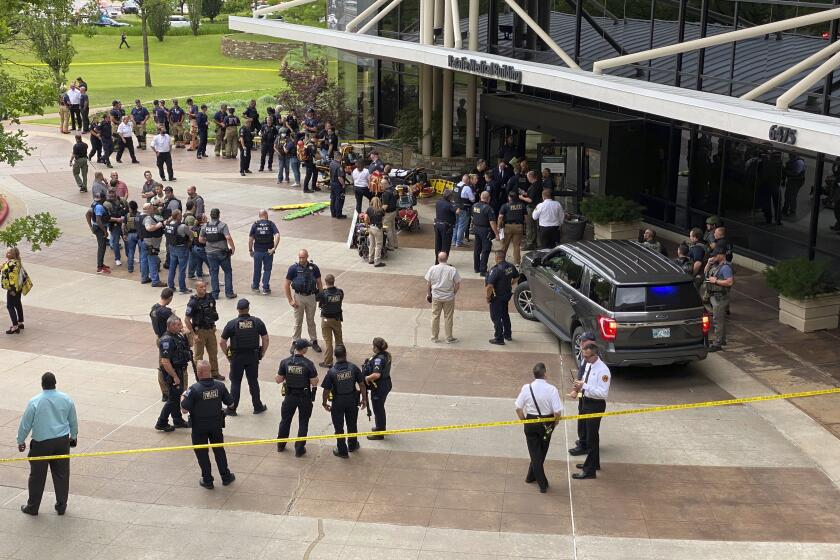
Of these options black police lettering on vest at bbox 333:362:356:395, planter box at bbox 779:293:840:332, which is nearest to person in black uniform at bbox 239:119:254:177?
planter box at bbox 779:293:840:332

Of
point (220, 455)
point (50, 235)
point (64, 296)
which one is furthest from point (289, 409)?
point (64, 296)

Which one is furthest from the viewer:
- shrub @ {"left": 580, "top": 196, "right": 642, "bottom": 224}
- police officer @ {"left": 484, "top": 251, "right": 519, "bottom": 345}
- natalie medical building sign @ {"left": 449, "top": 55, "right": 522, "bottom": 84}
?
shrub @ {"left": 580, "top": 196, "right": 642, "bottom": 224}

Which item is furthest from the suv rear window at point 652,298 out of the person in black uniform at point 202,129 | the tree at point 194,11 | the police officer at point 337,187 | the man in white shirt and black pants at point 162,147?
the tree at point 194,11

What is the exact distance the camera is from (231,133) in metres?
31.7

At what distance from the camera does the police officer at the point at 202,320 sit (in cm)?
1403

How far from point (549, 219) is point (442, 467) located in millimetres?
8899

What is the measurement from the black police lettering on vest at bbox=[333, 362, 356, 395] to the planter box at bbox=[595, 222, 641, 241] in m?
10.6

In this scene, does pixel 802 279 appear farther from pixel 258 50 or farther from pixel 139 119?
pixel 258 50

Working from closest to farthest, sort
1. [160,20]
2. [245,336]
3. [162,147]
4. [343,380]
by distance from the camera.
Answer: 1. [343,380]
2. [245,336]
3. [162,147]
4. [160,20]

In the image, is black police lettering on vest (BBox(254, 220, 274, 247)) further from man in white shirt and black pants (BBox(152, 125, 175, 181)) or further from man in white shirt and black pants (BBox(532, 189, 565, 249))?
man in white shirt and black pants (BBox(152, 125, 175, 181))

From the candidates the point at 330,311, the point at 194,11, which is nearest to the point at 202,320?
the point at 330,311

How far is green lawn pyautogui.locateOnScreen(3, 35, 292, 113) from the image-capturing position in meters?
44.0

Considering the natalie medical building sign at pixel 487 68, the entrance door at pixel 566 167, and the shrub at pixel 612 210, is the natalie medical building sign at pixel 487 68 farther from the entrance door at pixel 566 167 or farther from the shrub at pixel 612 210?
the shrub at pixel 612 210

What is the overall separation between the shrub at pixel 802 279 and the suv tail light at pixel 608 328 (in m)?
3.95
